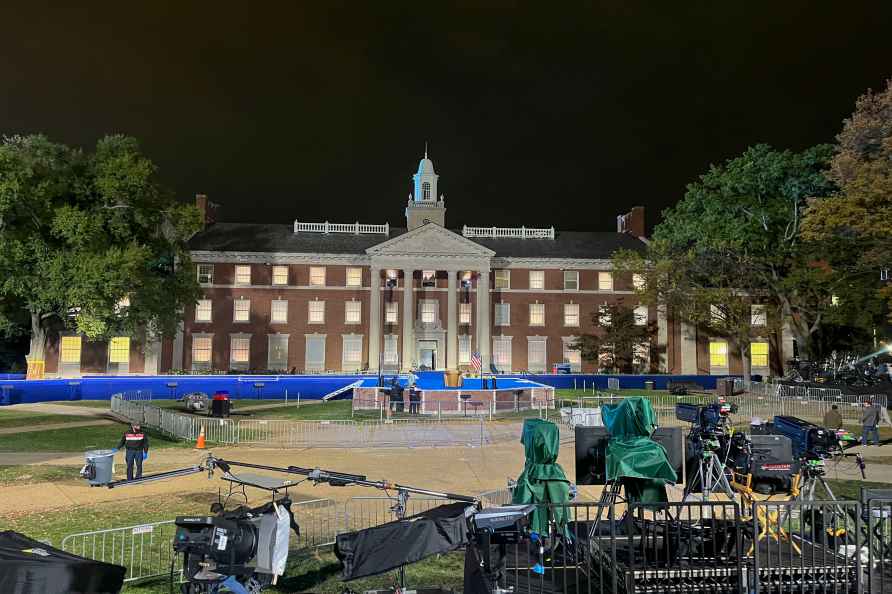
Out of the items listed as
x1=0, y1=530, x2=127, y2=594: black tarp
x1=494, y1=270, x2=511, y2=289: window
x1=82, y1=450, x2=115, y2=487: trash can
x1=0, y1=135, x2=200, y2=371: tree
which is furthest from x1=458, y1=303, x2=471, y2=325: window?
x1=0, y1=530, x2=127, y2=594: black tarp

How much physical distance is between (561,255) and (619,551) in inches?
1943

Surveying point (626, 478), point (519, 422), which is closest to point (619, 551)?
point (626, 478)

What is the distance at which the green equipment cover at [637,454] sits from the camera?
302 inches

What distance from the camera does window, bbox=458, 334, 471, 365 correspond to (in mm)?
53406

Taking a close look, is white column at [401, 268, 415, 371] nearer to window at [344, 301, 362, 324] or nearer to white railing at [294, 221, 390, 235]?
window at [344, 301, 362, 324]

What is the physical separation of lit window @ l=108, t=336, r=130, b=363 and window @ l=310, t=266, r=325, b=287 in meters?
15.4

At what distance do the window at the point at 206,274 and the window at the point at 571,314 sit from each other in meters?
30.7

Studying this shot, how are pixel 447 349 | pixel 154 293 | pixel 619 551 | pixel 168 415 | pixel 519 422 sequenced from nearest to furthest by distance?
pixel 619 551, pixel 168 415, pixel 519 422, pixel 154 293, pixel 447 349

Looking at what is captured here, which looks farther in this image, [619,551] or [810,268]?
[810,268]

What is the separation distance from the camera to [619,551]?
7652 mm

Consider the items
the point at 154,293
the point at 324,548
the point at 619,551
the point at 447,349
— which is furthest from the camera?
the point at 447,349

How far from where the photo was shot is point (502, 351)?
5416 centimetres

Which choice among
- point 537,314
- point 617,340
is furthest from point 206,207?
point 617,340

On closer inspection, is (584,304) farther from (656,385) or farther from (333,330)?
(333,330)
